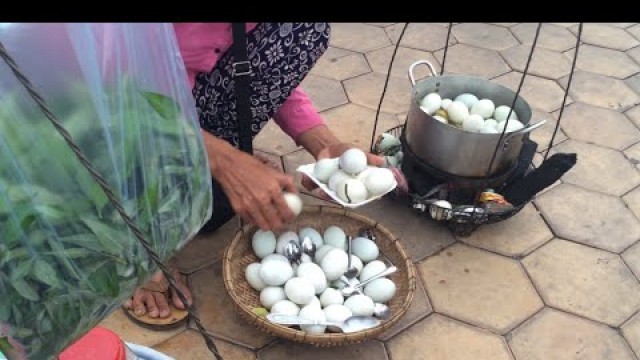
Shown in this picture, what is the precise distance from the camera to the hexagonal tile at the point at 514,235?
1.42 m

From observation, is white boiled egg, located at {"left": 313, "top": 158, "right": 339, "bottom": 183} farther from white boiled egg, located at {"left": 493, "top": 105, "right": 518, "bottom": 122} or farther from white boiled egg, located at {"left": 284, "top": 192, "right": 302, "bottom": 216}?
white boiled egg, located at {"left": 493, "top": 105, "right": 518, "bottom": 122}

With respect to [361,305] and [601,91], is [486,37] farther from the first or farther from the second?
[361,305]

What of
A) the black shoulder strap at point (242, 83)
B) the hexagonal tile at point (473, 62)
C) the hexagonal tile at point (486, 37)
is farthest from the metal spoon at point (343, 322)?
the hexagonal tile at point (486, 37)

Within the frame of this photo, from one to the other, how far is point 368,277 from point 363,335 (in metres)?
0.19

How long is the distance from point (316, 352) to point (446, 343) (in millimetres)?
261

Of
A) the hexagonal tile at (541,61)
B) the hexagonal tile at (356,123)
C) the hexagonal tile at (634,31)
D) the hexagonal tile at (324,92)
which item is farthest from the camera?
the hexagonal tile at (634,31)

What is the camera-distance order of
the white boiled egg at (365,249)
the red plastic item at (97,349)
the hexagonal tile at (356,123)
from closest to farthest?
the red plastic item at (97,349)
the white boiled egg at (365,249)
the hexagonal tile at (356,123)

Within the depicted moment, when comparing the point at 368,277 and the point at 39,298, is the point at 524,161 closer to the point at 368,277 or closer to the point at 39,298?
the point at 368,277

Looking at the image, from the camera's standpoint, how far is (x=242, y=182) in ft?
3.31

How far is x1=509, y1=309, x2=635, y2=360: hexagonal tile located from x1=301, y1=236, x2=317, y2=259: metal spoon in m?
0.44

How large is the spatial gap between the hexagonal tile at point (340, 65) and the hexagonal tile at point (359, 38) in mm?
42

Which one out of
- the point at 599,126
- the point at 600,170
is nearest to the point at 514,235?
the point at 600,170

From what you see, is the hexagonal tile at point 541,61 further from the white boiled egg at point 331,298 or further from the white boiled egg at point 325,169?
the white boiled egg at point 331,298
